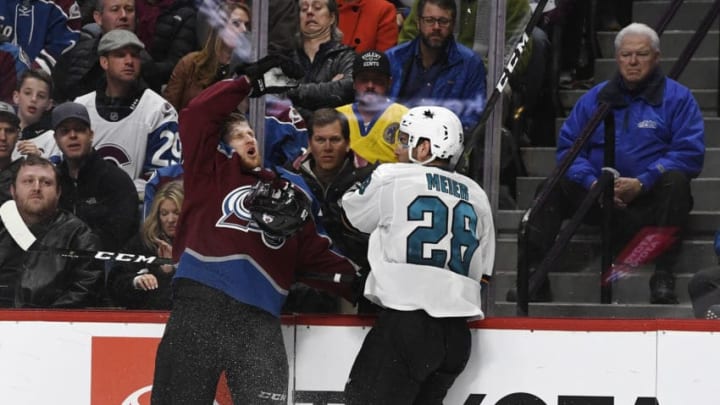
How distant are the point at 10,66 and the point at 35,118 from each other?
24 cm

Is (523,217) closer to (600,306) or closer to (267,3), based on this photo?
(600,306)

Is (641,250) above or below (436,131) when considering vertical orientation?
below

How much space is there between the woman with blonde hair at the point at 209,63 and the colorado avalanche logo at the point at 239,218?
1.95 feet

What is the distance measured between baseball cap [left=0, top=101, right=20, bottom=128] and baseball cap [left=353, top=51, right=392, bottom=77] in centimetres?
130

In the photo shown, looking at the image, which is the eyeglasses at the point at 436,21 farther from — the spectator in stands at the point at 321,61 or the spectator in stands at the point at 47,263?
the spectator in stands at the point at 47,263

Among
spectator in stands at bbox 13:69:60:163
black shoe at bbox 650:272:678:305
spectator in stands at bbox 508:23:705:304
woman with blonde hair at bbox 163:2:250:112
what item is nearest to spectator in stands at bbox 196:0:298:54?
woman with blonde hair at bbox 163:2:250:112

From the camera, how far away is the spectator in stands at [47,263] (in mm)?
5973

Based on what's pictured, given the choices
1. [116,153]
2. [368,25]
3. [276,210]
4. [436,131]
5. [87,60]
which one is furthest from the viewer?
[368,25]

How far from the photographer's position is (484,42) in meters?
6.17

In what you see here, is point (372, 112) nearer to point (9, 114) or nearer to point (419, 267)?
point (419, 267)

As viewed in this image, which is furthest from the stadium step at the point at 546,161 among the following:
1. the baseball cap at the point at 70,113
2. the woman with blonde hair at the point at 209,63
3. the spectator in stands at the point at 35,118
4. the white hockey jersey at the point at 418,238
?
the spectator in stands at the point at 35,118

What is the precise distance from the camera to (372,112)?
20.4 ft

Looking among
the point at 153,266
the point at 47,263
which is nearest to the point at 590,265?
the point at 153,266

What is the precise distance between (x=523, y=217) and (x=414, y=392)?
0.81 m
